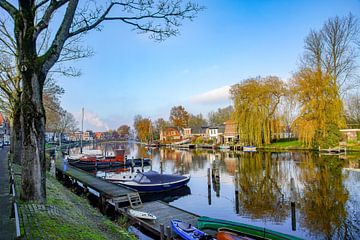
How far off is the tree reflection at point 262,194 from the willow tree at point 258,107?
2708cm

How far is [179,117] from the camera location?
10431cm

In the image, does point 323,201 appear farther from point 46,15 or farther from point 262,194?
point 46,15

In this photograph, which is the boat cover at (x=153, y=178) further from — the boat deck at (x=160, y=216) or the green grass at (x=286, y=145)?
the green grass at (x=286, y=145)

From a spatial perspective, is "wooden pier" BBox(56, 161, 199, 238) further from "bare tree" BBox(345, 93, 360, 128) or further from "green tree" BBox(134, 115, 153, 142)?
"green tree" BBox(134, 115, 153, 142)

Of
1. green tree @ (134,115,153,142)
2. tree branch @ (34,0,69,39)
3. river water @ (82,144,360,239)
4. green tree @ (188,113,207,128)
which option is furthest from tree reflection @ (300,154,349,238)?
green tree @ (188,113,207,128)

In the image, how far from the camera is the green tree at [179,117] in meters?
104

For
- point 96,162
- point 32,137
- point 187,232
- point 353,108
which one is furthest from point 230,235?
point 353,108

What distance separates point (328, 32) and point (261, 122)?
1932cm

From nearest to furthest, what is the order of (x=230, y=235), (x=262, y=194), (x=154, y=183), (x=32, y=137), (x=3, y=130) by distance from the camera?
(x=32, y=137)
(x=230, y=235)
(x=262, y=194)
(x=154, y=183)
(x=3, y=130)

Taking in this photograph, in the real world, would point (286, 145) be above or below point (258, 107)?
below

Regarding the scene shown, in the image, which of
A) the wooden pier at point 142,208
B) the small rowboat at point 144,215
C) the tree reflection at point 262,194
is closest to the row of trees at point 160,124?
the tree reflection at point 262,194

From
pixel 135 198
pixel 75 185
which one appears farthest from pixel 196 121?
pixel 135 198

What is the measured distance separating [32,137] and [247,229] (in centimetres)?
805

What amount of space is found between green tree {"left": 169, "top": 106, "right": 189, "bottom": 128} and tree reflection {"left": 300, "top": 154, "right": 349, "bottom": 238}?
259 feet
